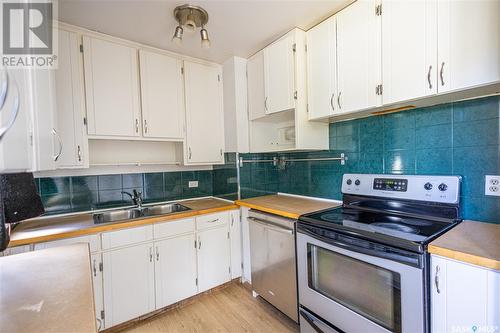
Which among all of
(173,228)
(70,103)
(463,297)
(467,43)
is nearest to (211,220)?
(173,228)

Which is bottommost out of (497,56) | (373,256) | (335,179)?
(373,256)

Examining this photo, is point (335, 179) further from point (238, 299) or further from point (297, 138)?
point (238, 299)

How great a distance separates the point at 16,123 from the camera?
2.27 feet

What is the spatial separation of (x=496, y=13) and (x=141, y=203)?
109 inches

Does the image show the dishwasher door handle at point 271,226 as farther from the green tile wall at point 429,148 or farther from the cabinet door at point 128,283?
the cabinet door at point 128,283

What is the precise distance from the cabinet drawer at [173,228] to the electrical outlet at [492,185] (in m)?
2.09

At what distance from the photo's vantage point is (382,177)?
5.49 ft

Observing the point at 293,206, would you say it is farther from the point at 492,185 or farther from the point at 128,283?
the point at 128,283

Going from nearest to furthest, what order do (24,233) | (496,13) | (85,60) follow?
(496,13), (24,233), (85,60)

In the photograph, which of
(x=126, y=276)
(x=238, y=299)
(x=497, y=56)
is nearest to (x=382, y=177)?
(x=497, y=56)

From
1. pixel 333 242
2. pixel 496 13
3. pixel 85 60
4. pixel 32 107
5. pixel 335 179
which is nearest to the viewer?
pixel 32 107

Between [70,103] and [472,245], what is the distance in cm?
267

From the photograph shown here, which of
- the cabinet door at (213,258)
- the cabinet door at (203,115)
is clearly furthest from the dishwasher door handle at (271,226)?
the cabinet door at (203,115)

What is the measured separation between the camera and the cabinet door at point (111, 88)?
1.87 meters
